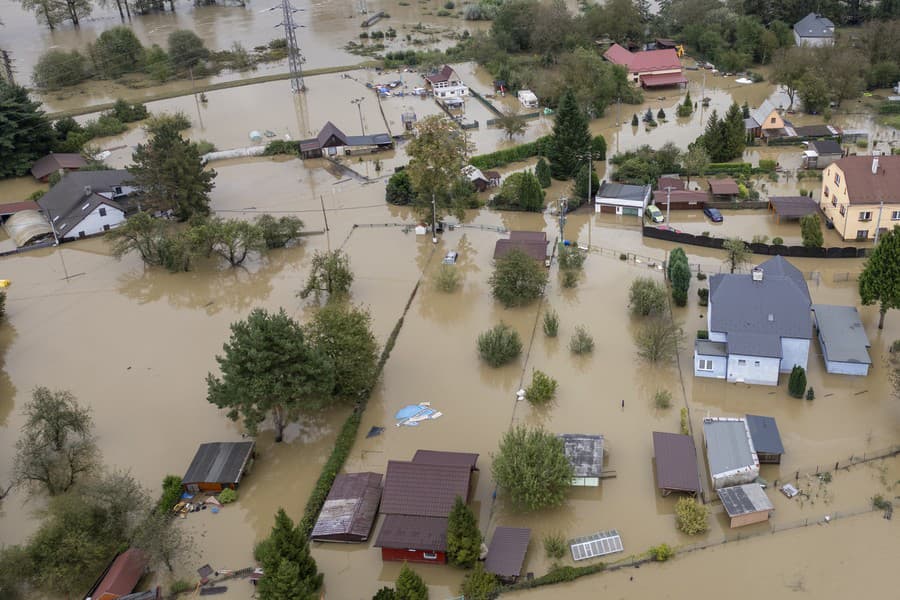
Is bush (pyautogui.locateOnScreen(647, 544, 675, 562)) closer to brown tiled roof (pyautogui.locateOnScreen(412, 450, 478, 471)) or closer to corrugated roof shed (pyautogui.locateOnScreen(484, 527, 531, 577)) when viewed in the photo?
corrugated roof shed (pyautogui.locateOnScreen(484, 527, 531, 577))

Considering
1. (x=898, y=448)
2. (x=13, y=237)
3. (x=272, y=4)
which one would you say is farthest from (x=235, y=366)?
(x=272, y=4)

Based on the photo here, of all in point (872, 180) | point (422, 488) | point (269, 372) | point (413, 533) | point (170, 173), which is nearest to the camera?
point (413, 533)

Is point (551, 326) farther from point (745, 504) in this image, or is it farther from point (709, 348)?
point (745, 504)

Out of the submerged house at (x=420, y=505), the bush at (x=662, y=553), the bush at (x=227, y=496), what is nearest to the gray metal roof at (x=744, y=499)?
the bush at (x=662, y=553)

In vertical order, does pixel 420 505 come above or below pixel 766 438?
above

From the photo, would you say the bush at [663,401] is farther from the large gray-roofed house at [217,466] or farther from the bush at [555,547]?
the large gray-roofed house at [217,466]

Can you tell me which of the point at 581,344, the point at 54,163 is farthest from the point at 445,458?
the point at 54,163
